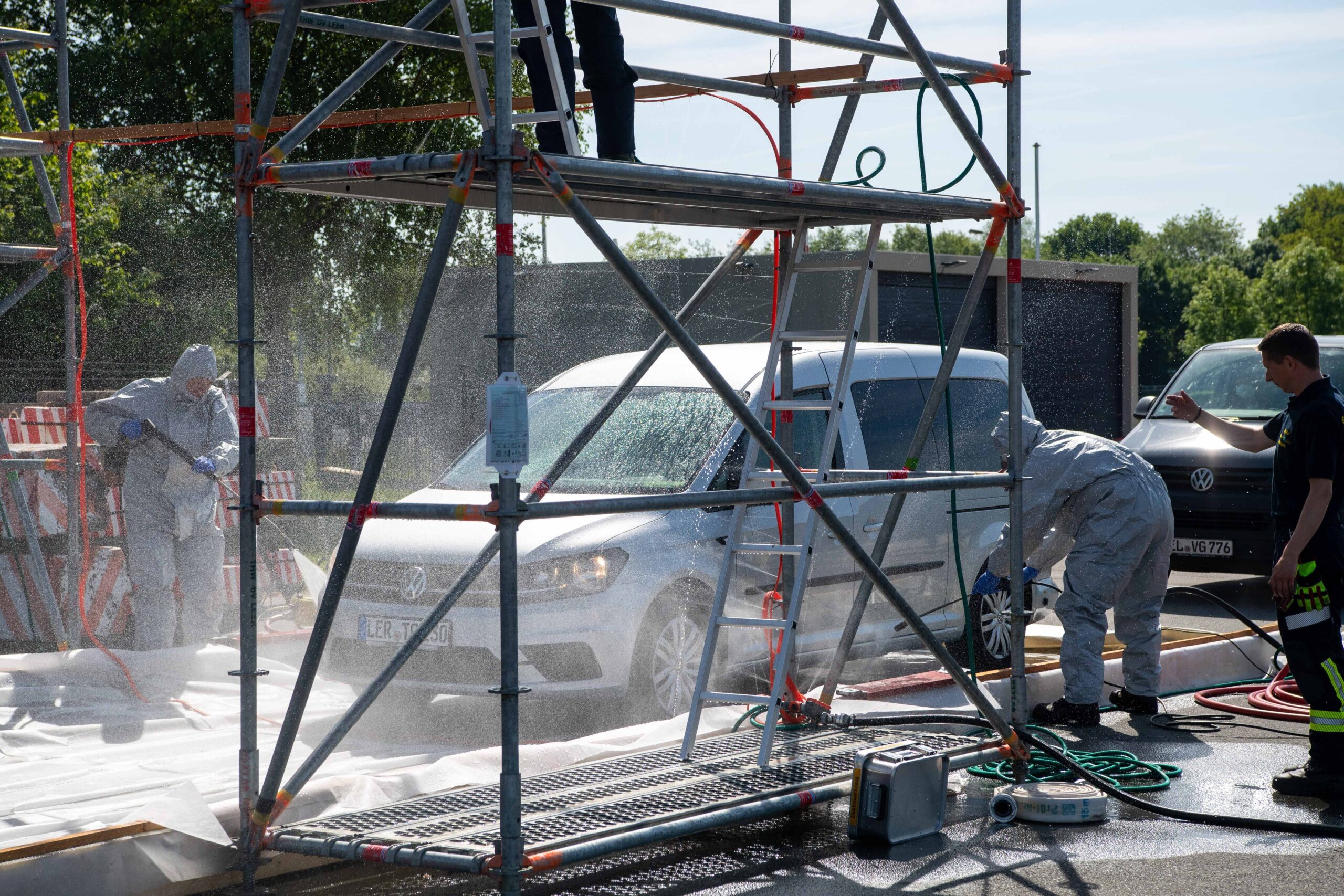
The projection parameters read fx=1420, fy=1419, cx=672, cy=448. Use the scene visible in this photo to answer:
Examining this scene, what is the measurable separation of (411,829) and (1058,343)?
1977 centimetres

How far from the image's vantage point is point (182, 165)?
23.8 m

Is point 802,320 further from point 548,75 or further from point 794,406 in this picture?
point 548,75

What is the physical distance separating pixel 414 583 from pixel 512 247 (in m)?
3.15

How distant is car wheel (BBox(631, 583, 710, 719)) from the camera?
681 centimetres

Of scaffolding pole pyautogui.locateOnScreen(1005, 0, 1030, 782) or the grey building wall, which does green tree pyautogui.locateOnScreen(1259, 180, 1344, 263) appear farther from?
scaffolding pole pyautogui.locateOnScreen(1005, 0, 1030, 782)

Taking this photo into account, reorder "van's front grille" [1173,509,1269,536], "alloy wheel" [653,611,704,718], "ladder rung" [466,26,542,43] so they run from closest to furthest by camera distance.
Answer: "ladder rung" [466,26,542,43], "alloy wheel" [653,611,704,718], "van's front grille" [1173,509,1269,536]

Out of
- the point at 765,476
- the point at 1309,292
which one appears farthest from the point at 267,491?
the point at 1309,292

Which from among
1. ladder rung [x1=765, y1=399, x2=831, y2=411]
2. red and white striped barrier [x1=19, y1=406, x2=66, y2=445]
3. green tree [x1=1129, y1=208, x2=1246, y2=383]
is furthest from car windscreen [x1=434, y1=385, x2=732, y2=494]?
green tree [x1=1129, y1=208, x2=1246, y2=383]

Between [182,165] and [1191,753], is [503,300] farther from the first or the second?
[182,165]

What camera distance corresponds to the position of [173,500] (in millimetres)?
8828

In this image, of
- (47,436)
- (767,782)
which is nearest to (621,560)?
(767,782)

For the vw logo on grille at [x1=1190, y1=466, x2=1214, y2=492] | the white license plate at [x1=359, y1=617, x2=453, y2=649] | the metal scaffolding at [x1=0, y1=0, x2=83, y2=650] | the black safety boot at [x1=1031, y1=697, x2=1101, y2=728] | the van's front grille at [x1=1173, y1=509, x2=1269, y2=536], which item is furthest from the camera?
the vw logo on grille at [x1=1190, y1=466, x2=1214, y2=492]

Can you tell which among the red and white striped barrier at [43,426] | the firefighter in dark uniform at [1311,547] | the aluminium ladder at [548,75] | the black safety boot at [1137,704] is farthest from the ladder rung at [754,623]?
the red and white striped barrier at [43,426]

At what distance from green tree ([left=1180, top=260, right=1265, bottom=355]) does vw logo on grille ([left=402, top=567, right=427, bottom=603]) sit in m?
74.9
